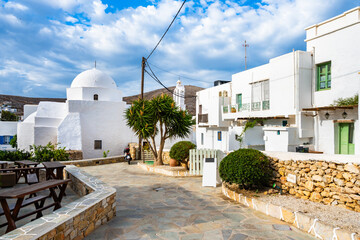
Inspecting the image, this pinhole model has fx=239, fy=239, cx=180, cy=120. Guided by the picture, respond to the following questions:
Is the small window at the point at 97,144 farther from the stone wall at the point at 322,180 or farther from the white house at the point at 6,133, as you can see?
the stone wall at the point at 322,180

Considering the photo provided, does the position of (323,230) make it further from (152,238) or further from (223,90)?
(223,90)

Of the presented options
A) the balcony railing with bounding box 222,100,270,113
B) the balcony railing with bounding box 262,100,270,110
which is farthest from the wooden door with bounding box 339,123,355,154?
the balcony railing with bounding box 222,100,270,113

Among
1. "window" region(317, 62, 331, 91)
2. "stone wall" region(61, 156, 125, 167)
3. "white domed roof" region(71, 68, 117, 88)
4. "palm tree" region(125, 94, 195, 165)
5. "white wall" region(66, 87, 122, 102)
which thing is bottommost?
"stone wall" region(61, 156, 125, 167)

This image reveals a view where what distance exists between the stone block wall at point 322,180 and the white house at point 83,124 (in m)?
19.9

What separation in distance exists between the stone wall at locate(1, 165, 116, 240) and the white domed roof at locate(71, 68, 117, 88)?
877 inches

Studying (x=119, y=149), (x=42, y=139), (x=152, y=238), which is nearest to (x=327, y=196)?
(x=152, y=238)

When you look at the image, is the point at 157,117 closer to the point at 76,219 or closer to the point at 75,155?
the point at 75,155

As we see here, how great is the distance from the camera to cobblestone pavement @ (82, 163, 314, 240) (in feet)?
16.2

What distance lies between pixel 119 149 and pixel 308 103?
18.5m

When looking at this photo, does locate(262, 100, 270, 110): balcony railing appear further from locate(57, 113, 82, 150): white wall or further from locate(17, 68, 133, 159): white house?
locate(57, 113, 82, 150): white wall

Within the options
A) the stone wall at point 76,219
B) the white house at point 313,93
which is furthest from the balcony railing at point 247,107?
the stone wall at point 76,219

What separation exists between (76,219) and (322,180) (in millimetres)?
6109

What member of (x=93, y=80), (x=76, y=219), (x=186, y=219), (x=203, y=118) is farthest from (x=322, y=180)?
(x=93, y=80)

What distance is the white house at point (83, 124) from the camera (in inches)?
901
